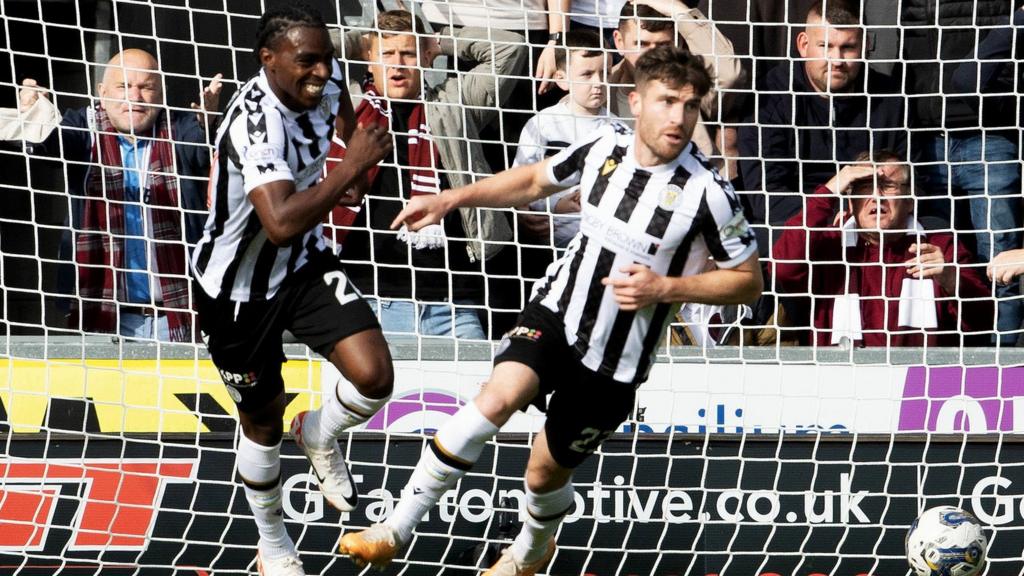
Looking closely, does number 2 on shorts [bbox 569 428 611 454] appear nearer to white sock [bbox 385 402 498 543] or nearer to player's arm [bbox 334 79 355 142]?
white sock [bbox 385 402 498 543]

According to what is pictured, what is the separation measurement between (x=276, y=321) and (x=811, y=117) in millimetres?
3493

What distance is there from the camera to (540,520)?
5906 mm

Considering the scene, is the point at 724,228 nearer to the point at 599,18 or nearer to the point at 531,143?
the point at 531,143

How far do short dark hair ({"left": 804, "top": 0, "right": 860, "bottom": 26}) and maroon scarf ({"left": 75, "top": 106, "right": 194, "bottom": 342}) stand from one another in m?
3.38

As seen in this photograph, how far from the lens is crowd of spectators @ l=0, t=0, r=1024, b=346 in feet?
24.6

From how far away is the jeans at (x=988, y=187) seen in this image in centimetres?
789

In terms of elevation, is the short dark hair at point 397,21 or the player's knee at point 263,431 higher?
the short dark hair at point 397,21

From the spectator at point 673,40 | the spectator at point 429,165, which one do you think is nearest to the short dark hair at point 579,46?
the spectator at point 673,40

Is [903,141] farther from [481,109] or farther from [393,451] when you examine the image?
[393,451]

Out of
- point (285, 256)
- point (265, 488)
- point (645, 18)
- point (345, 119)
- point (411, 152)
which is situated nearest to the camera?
point (285, 256)

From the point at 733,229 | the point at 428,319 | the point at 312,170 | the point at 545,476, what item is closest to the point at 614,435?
the point at 428,319

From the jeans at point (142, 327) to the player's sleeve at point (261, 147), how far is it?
249 cm

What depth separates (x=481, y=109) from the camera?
7672 millimetres

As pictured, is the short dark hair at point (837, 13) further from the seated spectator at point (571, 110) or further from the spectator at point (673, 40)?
the seated spectator at point (571, 110)
